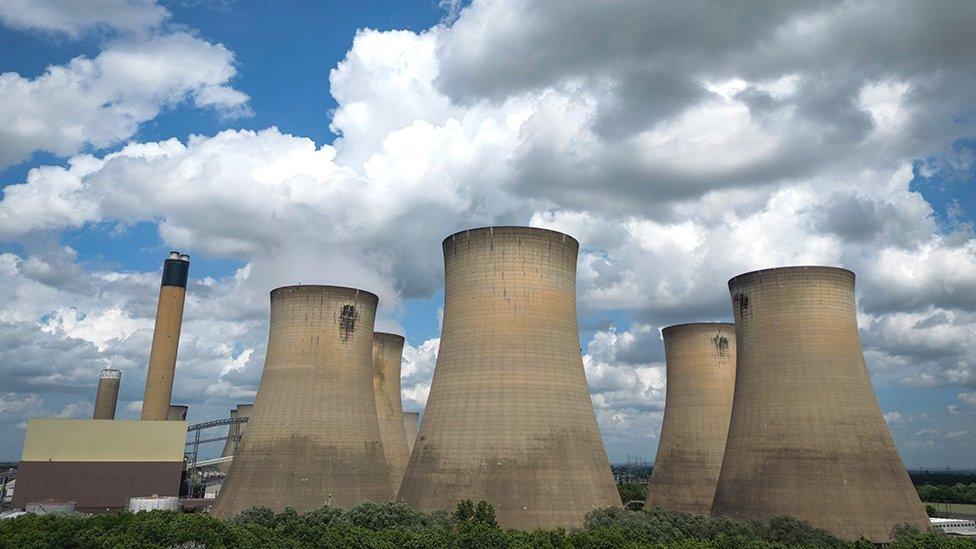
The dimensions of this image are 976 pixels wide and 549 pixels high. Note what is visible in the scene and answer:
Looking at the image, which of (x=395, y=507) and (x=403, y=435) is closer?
(x=395, y=507)

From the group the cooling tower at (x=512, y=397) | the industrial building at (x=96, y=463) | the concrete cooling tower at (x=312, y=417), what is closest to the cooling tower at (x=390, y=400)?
the concrete cooling tower at (x=312, y=417)

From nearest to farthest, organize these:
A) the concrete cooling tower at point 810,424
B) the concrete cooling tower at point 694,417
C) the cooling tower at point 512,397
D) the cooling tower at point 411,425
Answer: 1. the cooling tower at point 512,397
2. the concrete cooling tower at point 810,424
3. the concrete cooling tower at point 694,417
4. the cooling tower at point 411,425

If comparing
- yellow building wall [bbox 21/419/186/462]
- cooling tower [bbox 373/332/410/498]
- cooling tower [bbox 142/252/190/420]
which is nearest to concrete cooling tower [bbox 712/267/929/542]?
cooling tower [bbox 373/332/410/498]

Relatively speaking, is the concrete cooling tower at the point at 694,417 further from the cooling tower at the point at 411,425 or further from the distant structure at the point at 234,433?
the distant structure at the point at 234,433

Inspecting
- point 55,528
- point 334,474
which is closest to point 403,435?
point 334,474

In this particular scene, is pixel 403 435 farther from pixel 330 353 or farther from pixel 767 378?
pixel 767 378

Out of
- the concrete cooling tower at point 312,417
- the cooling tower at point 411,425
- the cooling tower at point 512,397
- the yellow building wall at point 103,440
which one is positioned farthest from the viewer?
the cooling tower at point 411,425
